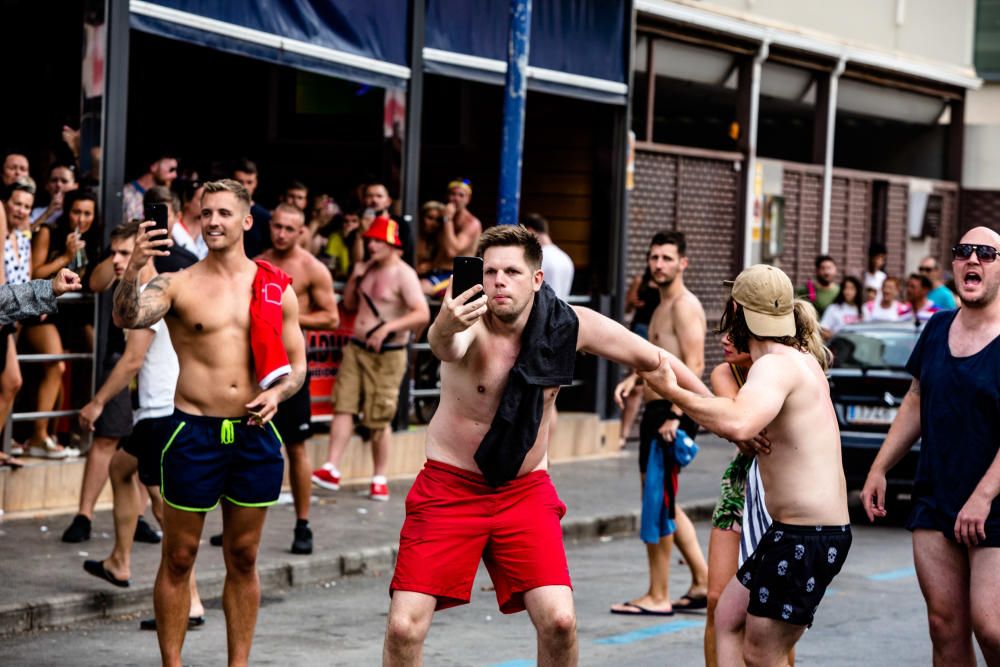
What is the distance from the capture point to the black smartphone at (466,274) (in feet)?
18.7

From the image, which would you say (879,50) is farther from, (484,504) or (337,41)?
(484,504)

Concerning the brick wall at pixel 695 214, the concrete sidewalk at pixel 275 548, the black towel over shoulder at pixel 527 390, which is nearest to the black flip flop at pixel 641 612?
the concrete sidewalk at pixel 275 548

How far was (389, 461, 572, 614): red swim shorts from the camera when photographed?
6.18 m

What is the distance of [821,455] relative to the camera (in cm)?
609

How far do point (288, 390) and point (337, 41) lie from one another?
22.9ft

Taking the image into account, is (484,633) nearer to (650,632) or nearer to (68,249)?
(650,632)

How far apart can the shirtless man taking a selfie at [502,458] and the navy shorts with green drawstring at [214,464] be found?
1306 mm

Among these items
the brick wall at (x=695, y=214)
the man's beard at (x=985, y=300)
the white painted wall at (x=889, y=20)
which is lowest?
the man's beard at (x=985, y=300)

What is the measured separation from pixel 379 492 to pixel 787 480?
7.26 metres

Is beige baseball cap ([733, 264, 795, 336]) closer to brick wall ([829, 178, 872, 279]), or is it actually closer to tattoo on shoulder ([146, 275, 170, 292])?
tattoo on shoulder ([146, 275, 170, 292])

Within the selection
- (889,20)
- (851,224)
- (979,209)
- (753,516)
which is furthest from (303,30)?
(979,209)

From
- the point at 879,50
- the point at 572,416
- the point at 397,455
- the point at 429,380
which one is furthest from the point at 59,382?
the point at 879,50

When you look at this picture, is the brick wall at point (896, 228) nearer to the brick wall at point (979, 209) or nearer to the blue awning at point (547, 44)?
the brick wall at point (979, 209)

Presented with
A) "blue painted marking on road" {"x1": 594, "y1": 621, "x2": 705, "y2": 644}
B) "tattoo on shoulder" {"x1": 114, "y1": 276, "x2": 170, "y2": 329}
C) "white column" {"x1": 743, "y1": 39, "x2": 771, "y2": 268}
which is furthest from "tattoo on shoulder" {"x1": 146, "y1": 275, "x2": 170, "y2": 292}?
"white column" {"x1": 743, "y1": 39, "x2": 771, "y2": 268}
